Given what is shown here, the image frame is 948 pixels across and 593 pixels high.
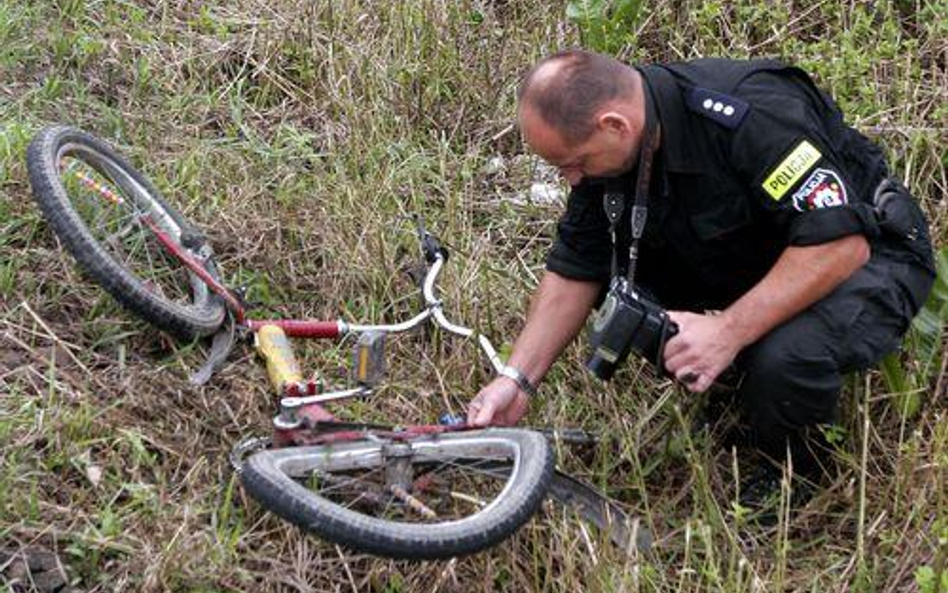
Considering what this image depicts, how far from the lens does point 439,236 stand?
192 inches

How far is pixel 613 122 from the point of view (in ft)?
11.3

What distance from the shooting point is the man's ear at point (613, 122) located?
3441 mm

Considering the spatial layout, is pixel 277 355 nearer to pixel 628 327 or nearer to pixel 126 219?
pixel 126 219

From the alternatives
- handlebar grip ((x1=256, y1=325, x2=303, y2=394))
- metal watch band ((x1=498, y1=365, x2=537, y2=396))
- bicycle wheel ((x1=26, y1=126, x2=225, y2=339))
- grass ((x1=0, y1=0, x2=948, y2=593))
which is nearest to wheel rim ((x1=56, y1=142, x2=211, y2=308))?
bicycle wheel ((x1=26, y1=126, x2=225, y2=339))

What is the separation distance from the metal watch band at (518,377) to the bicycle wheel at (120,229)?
906 mm

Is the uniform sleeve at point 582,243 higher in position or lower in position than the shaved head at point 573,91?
lower

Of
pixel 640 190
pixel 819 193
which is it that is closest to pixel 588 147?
pixel 640 190

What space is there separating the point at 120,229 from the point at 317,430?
1285 mm

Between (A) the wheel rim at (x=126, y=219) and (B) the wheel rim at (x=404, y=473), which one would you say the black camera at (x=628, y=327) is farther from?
(A) the wheel rim at (x=126, y=219)

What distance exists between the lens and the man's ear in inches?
135

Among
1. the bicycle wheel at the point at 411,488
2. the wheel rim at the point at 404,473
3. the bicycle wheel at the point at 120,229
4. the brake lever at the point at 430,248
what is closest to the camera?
the bicycle wheel at the point at 411,488

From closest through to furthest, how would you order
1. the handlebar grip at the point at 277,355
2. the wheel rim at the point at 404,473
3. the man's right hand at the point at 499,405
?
the wheel rim at the point at 404,473, the man's right hand at the point at 499,405, the handlebar grip at the point at 277,355

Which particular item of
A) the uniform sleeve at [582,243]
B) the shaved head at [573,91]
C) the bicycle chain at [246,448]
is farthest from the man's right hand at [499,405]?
the shaved head at [573,91]

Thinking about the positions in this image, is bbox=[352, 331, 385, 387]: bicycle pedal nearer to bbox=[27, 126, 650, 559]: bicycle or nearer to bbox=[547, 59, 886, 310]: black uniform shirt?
bbox=[27, 126, 650, 559]: bicycle
